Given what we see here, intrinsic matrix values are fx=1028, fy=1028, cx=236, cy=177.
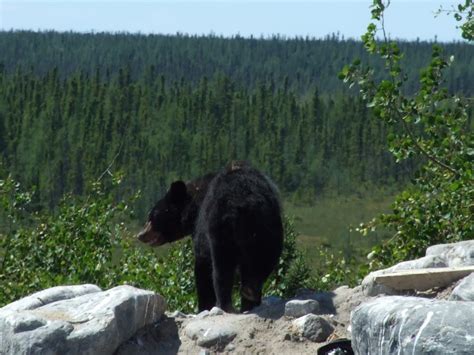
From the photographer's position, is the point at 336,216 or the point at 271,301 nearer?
the point at 271,301

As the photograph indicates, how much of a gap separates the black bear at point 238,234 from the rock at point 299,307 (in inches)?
28.6

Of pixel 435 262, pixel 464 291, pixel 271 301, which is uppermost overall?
pixel 464 291

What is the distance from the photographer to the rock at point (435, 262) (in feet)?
20.3

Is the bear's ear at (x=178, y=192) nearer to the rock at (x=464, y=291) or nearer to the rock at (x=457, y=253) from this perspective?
the rock at (x=457, y=253)

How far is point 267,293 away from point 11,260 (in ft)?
10.6

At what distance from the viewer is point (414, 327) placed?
4.46m

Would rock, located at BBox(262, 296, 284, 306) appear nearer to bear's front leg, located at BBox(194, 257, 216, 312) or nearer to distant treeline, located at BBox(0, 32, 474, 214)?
bear's front leg, located at BBox(194, 257, 216, 312)

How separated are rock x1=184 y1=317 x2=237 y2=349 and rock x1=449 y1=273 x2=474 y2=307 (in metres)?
1.36

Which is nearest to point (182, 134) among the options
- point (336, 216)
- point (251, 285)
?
point (336, 216)

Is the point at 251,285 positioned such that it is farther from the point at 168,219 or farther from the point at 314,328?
the point at 168,219

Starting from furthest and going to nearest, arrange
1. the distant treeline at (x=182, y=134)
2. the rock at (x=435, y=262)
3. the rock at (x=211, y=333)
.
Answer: the distant treeline at (x=182, y=134), the rock at (x=435, y=262), the rock at (x=211, y=333)

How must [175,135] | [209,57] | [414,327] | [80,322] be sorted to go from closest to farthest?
1. [414,327]
2. [80,322]
3. [175,135]
4. [209,57]

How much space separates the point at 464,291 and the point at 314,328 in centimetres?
96

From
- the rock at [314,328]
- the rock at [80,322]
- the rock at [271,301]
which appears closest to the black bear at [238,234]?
the rock at [271,301]
